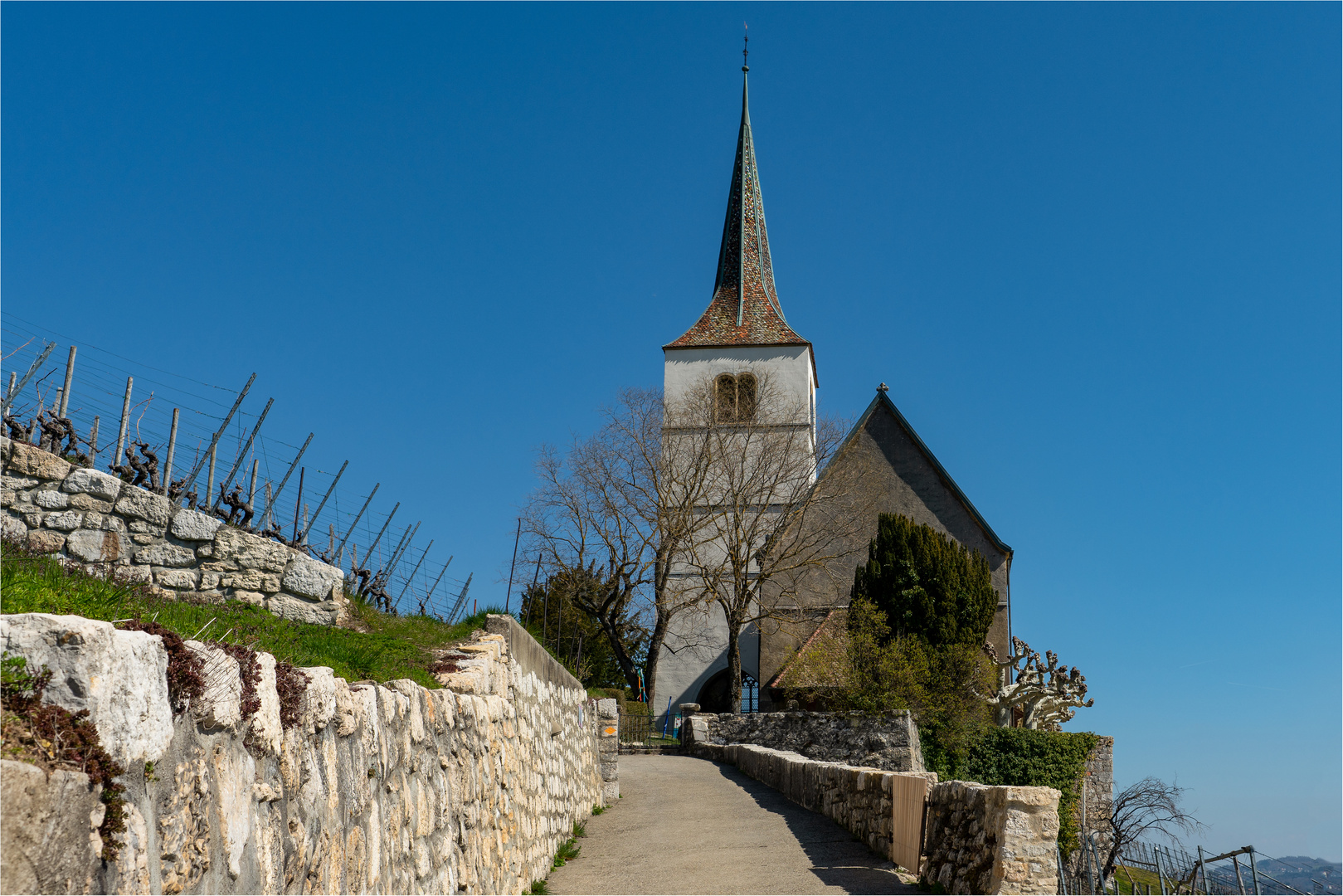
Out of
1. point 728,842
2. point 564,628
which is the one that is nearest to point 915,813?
point 728,842

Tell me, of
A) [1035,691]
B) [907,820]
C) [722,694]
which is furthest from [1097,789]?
[907,820]

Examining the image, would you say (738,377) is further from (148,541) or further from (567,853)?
(148,541)

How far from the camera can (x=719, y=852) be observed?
9.88 metres

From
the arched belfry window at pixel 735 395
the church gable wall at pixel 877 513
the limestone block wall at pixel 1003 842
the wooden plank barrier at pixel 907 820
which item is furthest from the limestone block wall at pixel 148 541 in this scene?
the arched belfry window at pixel 735 395

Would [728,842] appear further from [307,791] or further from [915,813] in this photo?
[307,791]

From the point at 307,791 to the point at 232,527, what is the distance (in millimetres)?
6370

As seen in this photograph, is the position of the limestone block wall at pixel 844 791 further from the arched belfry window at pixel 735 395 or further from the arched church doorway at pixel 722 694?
the arched belfry window at pixel 735 395

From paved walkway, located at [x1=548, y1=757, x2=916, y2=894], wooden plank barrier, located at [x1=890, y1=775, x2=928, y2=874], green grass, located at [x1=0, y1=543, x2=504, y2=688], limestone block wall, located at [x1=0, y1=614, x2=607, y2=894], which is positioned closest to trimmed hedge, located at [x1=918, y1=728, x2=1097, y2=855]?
paved walkway, located at [x1=548, y1=757, x2=916, y2=894]

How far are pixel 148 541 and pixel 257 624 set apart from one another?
3.13m

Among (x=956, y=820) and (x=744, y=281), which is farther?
(x=744, y=281)

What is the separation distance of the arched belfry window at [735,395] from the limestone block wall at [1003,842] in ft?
104

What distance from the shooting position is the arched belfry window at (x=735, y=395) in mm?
39781

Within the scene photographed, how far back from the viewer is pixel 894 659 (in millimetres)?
24312

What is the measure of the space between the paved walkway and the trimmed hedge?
10.3 meters
